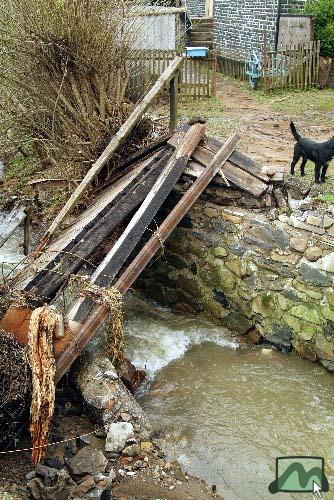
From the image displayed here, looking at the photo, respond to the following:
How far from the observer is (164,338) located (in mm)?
7887

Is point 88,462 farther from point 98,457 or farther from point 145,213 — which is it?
point 145,213

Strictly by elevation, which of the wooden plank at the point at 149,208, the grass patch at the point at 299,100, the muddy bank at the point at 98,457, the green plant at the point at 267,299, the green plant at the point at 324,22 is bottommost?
the muddy bank at the point at 98,457

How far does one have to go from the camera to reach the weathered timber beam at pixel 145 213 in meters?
6.55

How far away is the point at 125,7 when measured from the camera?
29.7 feet

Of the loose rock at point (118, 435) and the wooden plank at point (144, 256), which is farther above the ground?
the wooden plank at point (144, 256)

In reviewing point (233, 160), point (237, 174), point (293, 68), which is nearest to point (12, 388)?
point (237, 174)

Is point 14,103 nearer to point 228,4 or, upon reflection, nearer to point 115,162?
point 115,162

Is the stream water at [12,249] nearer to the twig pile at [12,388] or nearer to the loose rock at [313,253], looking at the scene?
the twig pile at [12,388]

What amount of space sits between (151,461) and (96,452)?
523 millimetres

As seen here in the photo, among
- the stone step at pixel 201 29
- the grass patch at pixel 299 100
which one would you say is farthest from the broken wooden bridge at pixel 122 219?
the stone step at pixel 201 29

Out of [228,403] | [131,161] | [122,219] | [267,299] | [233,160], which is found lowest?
[228,403]

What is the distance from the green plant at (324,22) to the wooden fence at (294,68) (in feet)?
1.17

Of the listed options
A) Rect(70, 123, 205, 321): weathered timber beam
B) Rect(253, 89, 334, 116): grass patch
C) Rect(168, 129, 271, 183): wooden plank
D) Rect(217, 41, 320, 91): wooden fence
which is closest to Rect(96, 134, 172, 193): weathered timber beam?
Rect(168, 129, 271, 183): wooden plank

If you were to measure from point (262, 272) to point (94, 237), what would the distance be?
2.23 m
